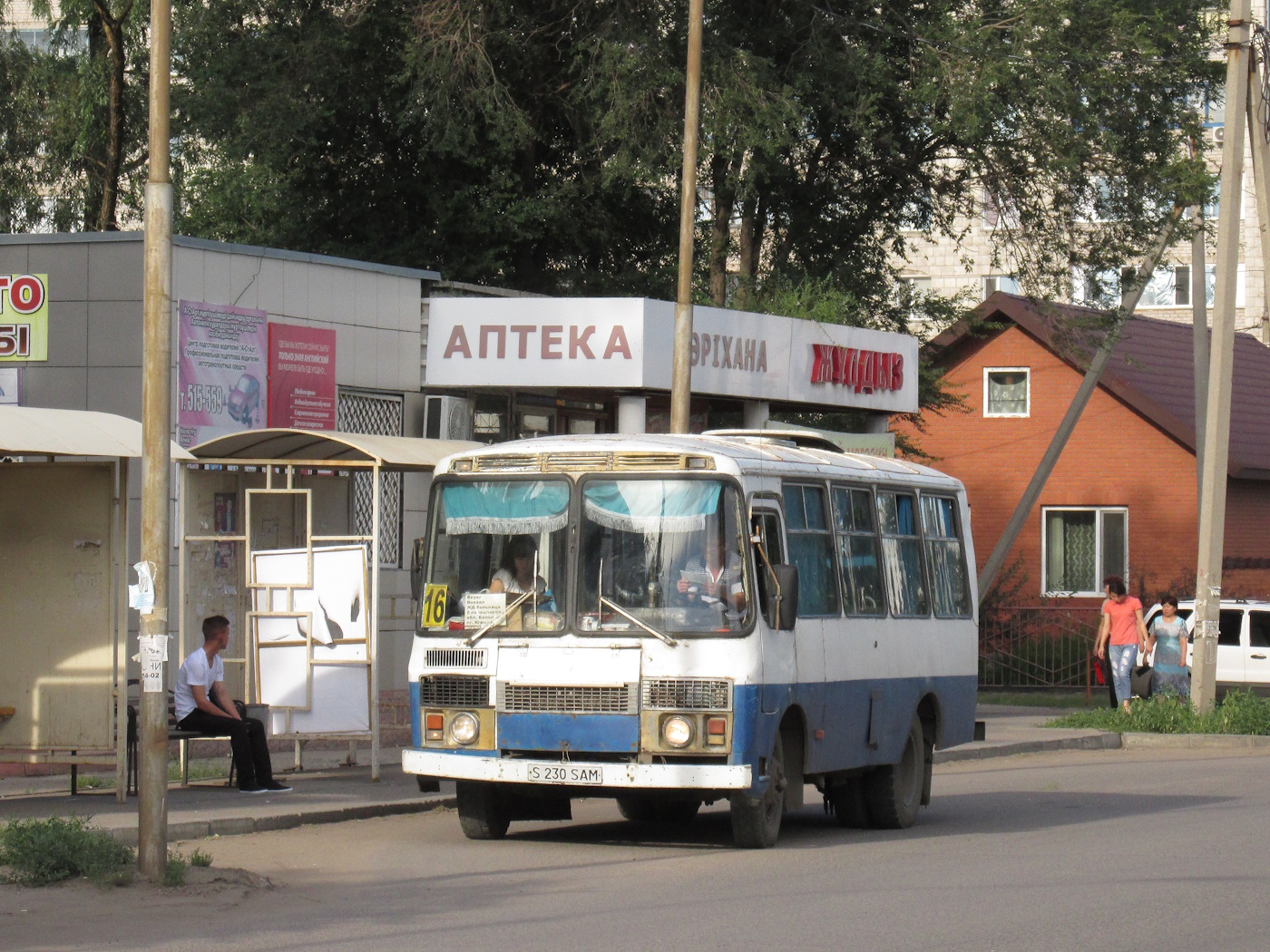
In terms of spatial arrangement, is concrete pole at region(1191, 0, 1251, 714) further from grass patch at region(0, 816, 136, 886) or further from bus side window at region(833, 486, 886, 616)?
grass patch at region(0, 816, 136, 886)

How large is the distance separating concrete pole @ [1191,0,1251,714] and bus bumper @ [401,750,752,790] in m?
13.0

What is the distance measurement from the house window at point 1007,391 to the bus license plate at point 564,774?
31.5 metres

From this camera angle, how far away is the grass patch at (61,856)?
389 inches

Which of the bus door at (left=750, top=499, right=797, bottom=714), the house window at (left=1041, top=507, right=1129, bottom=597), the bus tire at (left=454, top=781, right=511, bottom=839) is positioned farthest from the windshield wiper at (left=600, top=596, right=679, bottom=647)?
the house window at (left=1041, top=507, right=1129, bottom=597)

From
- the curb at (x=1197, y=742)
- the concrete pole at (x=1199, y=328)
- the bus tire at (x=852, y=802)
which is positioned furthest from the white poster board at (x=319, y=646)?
the concrete pole at (x=1199, y=328)

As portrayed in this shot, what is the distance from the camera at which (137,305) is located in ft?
55.5

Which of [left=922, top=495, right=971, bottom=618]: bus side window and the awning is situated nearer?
the awning

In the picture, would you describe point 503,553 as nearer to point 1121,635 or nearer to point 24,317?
point 24,317

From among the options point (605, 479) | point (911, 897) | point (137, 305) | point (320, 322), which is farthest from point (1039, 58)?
point (911, 897)

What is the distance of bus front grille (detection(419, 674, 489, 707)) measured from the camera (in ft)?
39.1

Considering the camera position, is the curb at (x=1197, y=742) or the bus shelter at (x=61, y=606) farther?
the curb at (x=1197, y=742)

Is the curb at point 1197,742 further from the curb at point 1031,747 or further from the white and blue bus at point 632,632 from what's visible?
the white and blue bus at point 632,632

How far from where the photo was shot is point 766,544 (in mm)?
12258

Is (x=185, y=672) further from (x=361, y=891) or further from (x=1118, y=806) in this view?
(x=1118, y=806)
